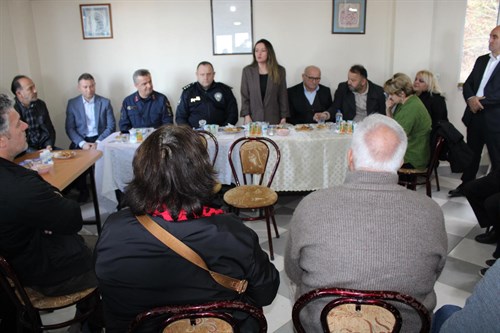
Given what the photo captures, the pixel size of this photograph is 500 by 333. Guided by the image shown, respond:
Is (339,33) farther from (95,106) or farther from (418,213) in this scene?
(418,213)

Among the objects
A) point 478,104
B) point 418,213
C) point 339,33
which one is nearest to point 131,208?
point 418,213

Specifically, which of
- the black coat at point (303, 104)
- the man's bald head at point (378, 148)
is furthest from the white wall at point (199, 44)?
the man's bald head at point (378, 148)

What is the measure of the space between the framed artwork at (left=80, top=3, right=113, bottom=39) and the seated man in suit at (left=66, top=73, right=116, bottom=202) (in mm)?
665

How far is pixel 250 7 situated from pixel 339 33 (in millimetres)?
1125

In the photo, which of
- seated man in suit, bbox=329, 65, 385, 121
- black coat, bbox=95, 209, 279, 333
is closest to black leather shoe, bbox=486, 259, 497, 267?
seated man in suit, bbox=329, 65, 385, 121

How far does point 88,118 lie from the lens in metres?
4.29

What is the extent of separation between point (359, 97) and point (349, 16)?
119 centimetres

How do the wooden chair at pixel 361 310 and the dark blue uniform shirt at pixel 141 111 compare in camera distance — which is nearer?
the wooden chair at pixel 361 310

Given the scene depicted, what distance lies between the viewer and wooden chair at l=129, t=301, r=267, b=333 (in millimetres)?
1014

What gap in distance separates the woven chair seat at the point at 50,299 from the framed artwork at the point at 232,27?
354 centimetres

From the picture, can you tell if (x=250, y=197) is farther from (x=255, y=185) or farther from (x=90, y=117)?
(x=90, y=117)

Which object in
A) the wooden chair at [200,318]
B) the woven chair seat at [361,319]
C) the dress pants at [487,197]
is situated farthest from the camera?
the dress pants at [487,197]

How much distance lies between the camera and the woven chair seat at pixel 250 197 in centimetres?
271

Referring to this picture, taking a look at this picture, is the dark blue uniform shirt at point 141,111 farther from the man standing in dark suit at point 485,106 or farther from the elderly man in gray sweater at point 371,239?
the elderly man in gray sweater at point 371,239
